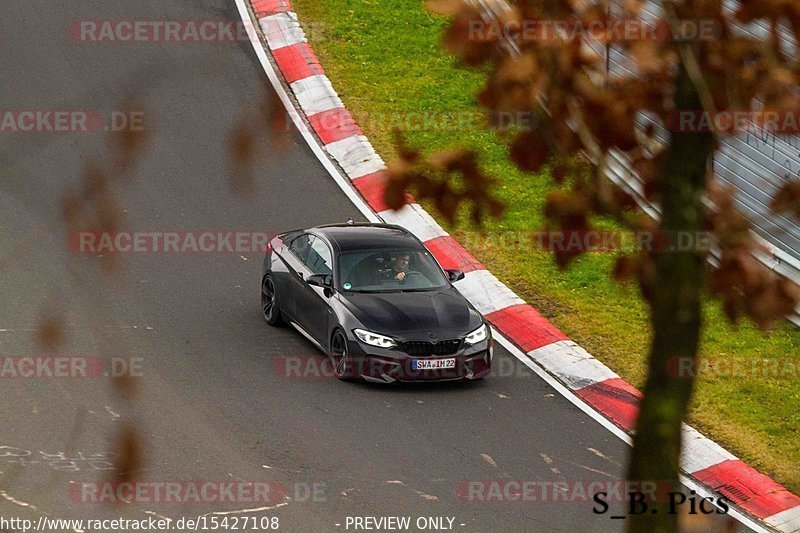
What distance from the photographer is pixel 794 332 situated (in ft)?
47.4

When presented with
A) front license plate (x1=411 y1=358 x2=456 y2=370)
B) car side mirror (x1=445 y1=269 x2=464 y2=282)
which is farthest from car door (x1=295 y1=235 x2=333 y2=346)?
car side mirror (x1=445 y1=269 x2=464 y2=282)

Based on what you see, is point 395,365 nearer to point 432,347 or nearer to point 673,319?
point 432,347

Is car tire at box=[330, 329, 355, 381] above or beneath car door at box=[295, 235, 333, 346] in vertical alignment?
beneath

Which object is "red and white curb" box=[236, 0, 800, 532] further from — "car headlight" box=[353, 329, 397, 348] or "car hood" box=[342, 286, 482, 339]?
"car headlight" box=[353, 329, 397, 348]

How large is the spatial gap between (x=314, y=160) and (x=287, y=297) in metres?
4.18

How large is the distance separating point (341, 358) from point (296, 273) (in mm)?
1490

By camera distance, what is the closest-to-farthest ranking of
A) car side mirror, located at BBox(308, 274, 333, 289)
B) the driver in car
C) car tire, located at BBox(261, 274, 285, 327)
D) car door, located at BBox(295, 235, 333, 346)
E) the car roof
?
1. car door, located at BBox(295, 235, 333, 346)
2. car side mirror, located at BBox(308, 274, 333, 289)
3. the driver in car
4. the car roof
5. car tire, located at BBox(261, 274, 285, 327)

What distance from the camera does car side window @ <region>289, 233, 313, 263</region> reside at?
13884mm

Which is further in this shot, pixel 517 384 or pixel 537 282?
pixel 537 282

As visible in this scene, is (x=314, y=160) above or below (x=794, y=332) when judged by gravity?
above

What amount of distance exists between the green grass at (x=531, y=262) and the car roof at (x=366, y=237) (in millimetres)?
907

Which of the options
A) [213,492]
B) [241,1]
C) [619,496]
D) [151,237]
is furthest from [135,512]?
[241,1]

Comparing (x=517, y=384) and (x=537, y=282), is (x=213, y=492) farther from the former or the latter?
(x=537, y=282)

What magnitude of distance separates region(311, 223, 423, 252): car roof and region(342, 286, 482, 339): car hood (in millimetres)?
706
